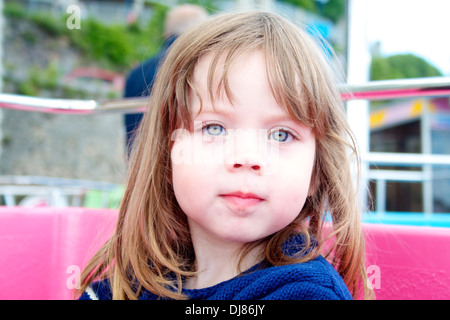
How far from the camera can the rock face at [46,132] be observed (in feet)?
35.1

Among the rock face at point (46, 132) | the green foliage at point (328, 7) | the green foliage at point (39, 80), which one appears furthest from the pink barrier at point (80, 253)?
the green foliage at point (39, 80)

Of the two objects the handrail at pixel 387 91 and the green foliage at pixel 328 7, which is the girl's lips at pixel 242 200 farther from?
the green foliage at pixel 328 7

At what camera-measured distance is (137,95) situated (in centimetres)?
257

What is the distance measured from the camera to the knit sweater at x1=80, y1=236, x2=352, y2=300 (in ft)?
2.19

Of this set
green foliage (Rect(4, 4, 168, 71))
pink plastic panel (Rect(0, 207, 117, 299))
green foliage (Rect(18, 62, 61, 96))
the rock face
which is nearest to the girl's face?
pink plastic panel (Rect(0, 207, 117, 299))

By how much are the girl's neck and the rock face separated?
943 centimetres

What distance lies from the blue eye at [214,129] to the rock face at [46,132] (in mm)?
9568

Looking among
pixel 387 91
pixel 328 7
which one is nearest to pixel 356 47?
pixel 387 91

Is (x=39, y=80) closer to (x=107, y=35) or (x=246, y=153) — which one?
(x=107, y=35)

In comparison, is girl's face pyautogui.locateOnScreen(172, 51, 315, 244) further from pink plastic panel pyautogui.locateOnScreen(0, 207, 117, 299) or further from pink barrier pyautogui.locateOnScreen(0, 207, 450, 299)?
pink plastic panel pyautogui.locateOnScreen(0, 207, 117, 299)

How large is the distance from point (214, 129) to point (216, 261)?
0.27m
